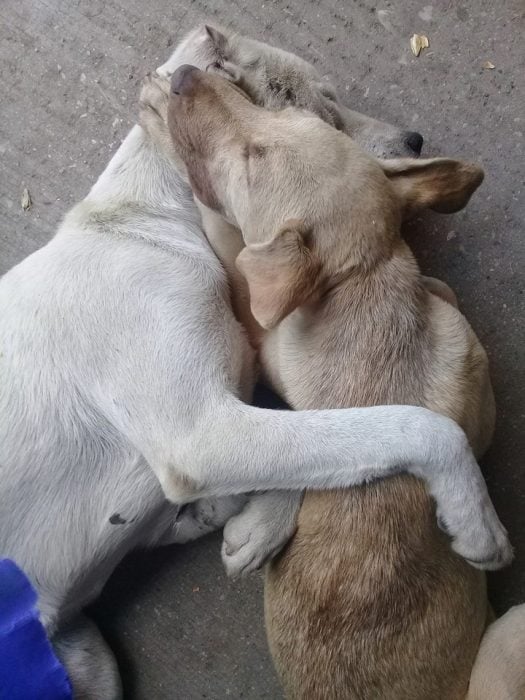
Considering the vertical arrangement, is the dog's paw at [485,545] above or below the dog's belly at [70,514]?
above

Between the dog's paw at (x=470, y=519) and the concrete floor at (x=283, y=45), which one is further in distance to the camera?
the concrete floor at (x=283, y=45)

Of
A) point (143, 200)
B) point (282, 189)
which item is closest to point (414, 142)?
point (282, 189)

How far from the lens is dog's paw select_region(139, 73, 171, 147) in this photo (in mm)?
2650

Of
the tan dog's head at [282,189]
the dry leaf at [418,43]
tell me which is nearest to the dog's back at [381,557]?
the tan dog's head at [282,189]

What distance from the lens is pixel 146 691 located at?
313 cm

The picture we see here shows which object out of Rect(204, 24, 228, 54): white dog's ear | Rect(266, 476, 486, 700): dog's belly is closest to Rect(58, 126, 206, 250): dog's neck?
Rect(204, 24, 228, 54): white dog's ear

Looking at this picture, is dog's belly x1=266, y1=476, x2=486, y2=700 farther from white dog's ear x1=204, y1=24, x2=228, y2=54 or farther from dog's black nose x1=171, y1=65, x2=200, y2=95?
white dog's ear x1=204, y1=24, x2=228, y2=54

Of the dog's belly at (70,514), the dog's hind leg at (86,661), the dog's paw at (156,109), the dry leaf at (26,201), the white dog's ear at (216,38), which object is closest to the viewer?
the dog's belly at (70,514)

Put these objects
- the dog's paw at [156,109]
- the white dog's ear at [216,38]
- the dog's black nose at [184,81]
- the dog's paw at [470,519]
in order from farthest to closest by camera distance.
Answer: the white dog's ear at [216,38] < the dog's paw at [156,109] < the dog's black nose at [184,81] < the dog's paw at [470,519]

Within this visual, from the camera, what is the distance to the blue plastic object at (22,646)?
A: 2.43 meters

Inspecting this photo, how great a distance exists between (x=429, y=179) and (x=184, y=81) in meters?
0.94

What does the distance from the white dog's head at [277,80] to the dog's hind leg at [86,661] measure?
2.29m

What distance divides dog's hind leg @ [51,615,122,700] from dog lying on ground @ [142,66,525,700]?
855mm

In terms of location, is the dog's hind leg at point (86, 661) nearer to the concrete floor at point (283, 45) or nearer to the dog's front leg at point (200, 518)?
the concrete floor at point (283, 45)
